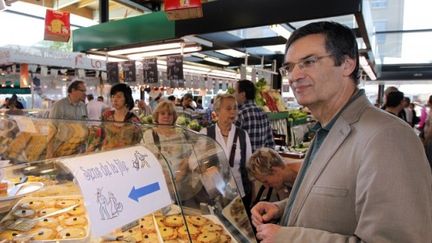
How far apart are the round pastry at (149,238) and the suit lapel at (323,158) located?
2.39 feet

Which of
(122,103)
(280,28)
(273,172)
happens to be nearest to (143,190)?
(273,172)

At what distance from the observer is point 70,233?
154 centimetres

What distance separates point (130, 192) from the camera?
1.09 metres

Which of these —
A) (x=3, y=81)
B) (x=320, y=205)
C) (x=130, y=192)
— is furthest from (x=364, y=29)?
(x=3, y=81)

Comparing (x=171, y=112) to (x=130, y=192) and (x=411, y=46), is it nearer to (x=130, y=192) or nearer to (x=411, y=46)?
(x=130, y=192)

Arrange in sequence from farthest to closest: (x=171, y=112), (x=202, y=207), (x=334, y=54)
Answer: (x=171, y=112), (x=202, y=207), (x=334, y=54)

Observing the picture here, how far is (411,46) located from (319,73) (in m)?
13.9

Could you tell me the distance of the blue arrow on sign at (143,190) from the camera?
1099 millimetres

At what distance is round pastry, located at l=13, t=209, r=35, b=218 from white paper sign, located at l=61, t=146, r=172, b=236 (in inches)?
32.2

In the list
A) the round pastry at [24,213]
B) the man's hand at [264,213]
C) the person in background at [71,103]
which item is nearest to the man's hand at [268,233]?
the man's hand at [264,213]

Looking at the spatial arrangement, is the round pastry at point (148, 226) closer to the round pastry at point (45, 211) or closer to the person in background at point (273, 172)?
the round pastry at point (45, 211)

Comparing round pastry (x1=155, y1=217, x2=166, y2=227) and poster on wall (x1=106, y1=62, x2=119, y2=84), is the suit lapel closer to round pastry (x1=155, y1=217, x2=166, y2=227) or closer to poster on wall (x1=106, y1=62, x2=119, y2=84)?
round pastry (x1=155, y1=217, x2=166, y2=227)

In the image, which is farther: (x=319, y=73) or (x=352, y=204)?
(x=319, y=73)

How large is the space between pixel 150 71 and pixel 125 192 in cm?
639
